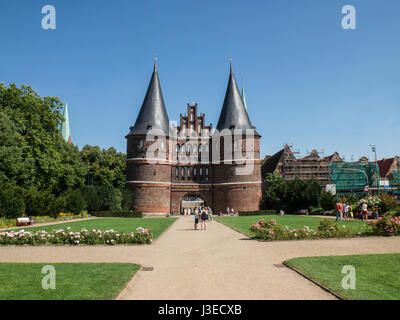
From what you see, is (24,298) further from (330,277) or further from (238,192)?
(238,192)

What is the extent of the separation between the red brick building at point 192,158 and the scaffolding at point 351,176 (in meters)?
21.2

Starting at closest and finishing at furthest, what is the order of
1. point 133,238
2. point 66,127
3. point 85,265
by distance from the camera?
1. point 85,265
2. point 133,238
3. point 66,127

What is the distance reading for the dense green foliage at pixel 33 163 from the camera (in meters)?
26.3

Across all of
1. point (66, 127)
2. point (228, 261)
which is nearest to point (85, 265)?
point (228, 261)

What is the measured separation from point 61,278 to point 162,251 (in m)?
4.89

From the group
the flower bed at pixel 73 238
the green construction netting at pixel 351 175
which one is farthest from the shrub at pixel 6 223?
the green construction netting at pixel 351 175

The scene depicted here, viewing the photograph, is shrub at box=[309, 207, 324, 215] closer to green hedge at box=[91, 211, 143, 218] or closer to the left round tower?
the left round tower

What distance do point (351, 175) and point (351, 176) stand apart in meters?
0.19

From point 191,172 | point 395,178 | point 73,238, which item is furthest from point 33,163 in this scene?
point 395,178

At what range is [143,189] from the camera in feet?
145

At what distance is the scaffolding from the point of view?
2283 inches

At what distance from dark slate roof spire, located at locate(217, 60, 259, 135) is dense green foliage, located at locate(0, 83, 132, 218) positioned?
19.1 m

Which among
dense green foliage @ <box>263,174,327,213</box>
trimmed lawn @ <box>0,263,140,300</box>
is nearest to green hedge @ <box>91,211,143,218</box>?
dense green foliage @ <box>263,174,327,213</box>

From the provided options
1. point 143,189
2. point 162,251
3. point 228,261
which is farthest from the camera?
point 143,189
